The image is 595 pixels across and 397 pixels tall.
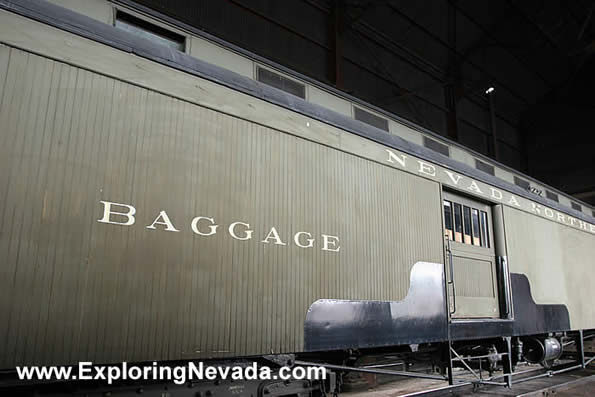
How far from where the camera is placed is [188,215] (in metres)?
2.75

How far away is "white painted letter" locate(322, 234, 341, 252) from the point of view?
11.5 feet

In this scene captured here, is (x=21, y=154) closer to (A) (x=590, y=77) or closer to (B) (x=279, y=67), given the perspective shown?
(B) (x=279, y=67)

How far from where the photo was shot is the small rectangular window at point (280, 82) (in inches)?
148

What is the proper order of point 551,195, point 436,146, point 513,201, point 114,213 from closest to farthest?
point 114,213, point 436,146, point 513,201, point 551,195

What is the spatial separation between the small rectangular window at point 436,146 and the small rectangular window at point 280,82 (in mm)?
2013

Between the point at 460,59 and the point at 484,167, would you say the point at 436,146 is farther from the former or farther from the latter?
the point at 460,59

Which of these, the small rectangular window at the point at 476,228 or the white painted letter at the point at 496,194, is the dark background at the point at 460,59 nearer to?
the white painted letter at the point at 496,194

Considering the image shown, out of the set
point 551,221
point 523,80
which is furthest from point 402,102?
Answer: point 551,221

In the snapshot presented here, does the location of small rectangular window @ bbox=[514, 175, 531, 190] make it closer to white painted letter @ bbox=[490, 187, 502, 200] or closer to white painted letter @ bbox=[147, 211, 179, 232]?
white painted letter @ bbox=[490, 187, 502, 200]

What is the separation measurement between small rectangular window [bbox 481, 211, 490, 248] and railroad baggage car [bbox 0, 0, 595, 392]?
1.08 meters

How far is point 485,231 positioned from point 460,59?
12.3m

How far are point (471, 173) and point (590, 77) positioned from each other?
59.8ft

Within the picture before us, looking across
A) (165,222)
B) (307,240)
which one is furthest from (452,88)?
(165,222)

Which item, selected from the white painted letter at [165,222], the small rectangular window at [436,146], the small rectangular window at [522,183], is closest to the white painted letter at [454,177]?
the small rectangular window at [436,146]
